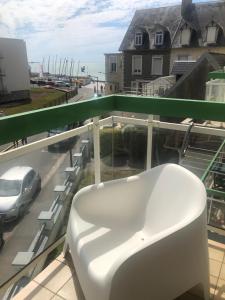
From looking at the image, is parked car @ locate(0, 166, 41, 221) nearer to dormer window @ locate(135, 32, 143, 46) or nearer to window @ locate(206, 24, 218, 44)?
window @ locate(206, 24, 218, 44)

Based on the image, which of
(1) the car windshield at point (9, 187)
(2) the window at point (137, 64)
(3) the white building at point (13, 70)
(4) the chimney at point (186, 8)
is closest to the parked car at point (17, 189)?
(1) the car windshield at point (9, 187)

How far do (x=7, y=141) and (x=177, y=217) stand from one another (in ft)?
2.86

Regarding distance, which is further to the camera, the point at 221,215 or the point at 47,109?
the point at 221,215

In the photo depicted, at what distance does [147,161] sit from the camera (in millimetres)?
2059

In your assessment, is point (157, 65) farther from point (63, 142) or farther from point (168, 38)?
point (63, 142)

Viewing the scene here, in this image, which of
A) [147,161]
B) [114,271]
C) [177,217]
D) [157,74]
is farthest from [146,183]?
[157,74]

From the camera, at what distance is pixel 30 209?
→ 1617 millimetres

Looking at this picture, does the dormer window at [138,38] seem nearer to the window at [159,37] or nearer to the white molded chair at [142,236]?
the window at [159,37]

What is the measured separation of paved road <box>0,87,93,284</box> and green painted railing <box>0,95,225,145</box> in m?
0.07

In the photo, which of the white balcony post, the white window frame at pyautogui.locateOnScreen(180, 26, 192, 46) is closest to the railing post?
the white balcony post

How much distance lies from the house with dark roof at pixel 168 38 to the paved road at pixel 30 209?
16.6m

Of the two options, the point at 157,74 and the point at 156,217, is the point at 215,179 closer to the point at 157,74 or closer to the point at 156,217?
the point at 156,217

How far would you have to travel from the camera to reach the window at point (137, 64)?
18.9m

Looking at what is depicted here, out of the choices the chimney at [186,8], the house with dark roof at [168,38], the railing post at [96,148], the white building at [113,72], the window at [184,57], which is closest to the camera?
the railing post at [96,148]
